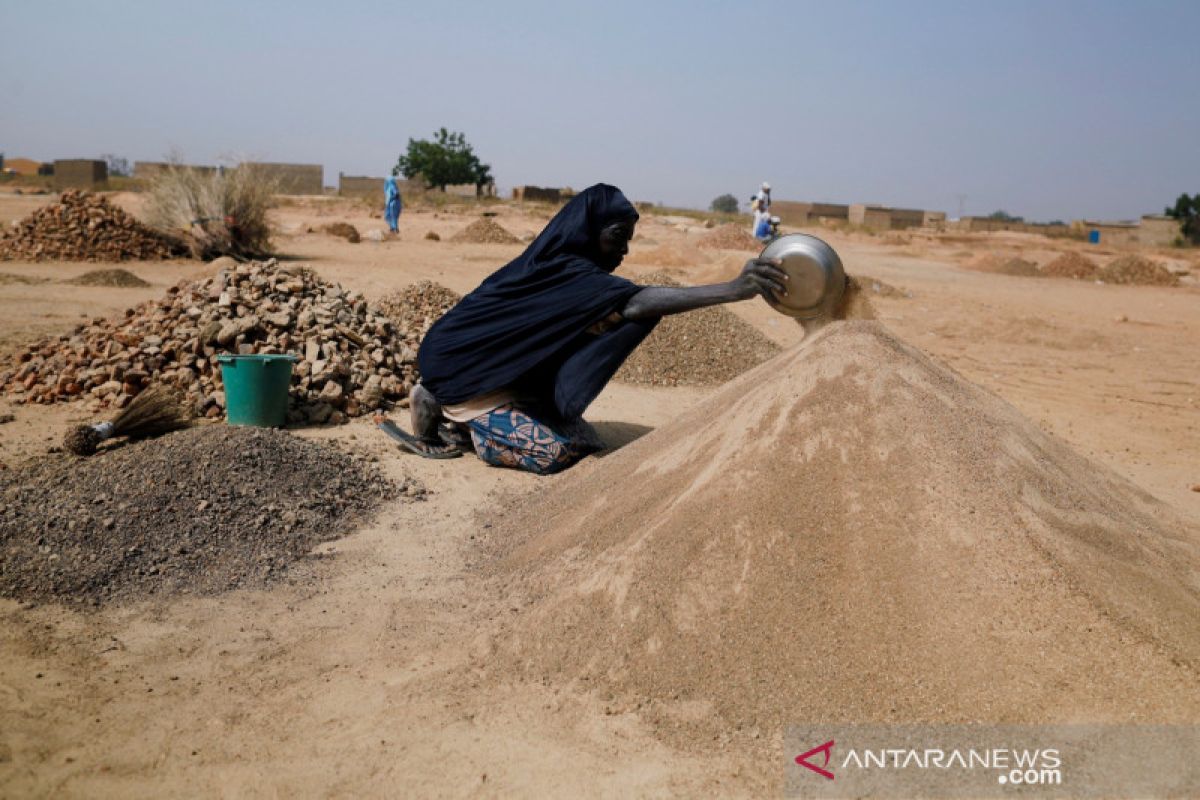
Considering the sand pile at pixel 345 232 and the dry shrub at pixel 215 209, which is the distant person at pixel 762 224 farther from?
the dry shrub at pixel 215 209

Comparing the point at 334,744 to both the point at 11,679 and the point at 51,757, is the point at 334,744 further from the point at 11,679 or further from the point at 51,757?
the point at 11,679

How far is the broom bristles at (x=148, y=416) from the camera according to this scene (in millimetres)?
4547

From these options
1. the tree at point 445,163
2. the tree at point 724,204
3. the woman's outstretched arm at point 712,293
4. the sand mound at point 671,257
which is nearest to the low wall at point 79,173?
the tree at point 445,163

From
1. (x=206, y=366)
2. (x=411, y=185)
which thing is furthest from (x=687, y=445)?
(x=411, y=185)

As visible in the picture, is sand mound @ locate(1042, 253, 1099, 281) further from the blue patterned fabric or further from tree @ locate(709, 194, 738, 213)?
tree @ locate(709, 194, 738, 213)

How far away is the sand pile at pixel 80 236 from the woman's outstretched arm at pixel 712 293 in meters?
10.5

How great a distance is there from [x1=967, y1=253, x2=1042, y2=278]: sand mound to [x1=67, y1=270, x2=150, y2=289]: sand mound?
14583mm

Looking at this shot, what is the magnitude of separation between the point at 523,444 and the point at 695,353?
284cm

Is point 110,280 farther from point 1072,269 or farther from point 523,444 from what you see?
point 1072,269

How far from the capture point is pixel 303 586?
127 inches

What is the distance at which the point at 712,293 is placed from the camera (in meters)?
3.73

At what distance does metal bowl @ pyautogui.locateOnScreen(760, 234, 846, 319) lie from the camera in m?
3.46

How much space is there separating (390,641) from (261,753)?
61cm

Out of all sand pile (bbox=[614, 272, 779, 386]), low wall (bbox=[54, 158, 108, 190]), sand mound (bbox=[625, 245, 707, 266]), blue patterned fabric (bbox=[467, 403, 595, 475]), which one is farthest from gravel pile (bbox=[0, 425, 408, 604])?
low wall (bbox=[54, 158, 108, 190])
